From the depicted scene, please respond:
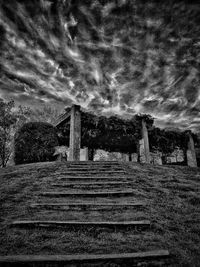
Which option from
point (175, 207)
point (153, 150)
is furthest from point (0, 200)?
point (153, 150)

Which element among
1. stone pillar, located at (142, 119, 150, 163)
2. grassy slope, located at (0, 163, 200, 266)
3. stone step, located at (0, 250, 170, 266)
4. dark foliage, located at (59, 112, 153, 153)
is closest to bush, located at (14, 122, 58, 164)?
dark foliage, located at (59, 112, 153, 153)

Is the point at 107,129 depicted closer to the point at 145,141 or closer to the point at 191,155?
the point at 145,141

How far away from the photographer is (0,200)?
11.0ft

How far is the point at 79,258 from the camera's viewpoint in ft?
5.74

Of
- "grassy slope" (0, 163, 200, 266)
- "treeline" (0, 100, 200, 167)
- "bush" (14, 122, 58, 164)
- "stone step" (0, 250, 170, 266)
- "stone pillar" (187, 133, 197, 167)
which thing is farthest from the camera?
"stone pillar" (187, 133, 197, 167)

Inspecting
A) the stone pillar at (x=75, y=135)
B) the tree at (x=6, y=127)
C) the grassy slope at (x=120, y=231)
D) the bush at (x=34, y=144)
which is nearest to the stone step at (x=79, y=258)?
the grassy slope at (x=120, y=231)

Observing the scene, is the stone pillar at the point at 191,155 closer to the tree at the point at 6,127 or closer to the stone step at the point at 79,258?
the stone step at the point at 79,258

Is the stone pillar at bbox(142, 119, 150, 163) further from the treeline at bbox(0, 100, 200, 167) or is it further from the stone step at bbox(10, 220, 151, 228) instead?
the stone step at bbox(10, 220, 151, 228)

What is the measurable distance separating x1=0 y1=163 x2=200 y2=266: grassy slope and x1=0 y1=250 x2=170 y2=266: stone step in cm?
14

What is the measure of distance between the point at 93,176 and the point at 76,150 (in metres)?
5.40

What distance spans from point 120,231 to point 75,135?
7.74 metres

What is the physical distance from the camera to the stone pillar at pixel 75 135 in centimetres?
965

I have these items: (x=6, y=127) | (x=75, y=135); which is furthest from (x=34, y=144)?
(x=6, y=127)

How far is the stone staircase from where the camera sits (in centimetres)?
175
